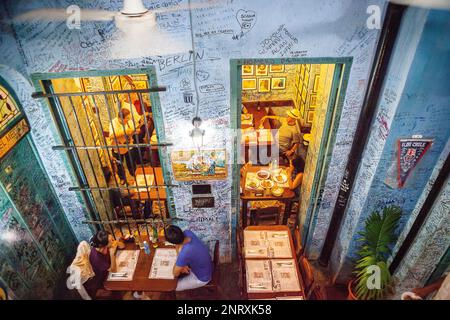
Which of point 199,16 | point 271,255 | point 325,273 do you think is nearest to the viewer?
point 199,16

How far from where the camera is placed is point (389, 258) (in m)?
5.31

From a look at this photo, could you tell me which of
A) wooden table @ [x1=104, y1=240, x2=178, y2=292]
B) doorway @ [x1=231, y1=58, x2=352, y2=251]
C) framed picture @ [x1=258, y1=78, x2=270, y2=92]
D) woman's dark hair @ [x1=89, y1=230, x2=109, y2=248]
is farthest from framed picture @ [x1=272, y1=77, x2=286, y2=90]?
woman's dark hair @ [x1=89, y1=230, x2=109, y2=248]

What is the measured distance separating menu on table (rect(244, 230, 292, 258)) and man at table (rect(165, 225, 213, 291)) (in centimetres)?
77

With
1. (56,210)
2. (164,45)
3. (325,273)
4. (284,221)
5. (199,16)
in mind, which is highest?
(199,16)

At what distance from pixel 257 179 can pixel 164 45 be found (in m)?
3.60

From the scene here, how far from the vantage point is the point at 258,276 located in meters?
5.08

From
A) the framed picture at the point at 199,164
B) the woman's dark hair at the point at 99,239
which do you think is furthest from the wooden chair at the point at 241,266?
the woman's dark hair at the point at 99,239

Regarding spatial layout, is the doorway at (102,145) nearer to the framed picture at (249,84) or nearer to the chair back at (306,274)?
the chair back at (306,274)

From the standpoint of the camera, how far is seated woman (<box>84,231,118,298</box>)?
480 centimetres

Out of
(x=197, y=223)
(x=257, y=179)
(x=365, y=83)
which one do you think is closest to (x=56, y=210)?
(x=197, y=223)

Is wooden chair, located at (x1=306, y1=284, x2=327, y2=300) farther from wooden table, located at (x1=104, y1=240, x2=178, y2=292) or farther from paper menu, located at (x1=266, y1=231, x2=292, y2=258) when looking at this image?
wooden table, located at (x1=104, y1=240, x2=178, y2=292)

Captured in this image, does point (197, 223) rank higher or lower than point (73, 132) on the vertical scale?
lower
